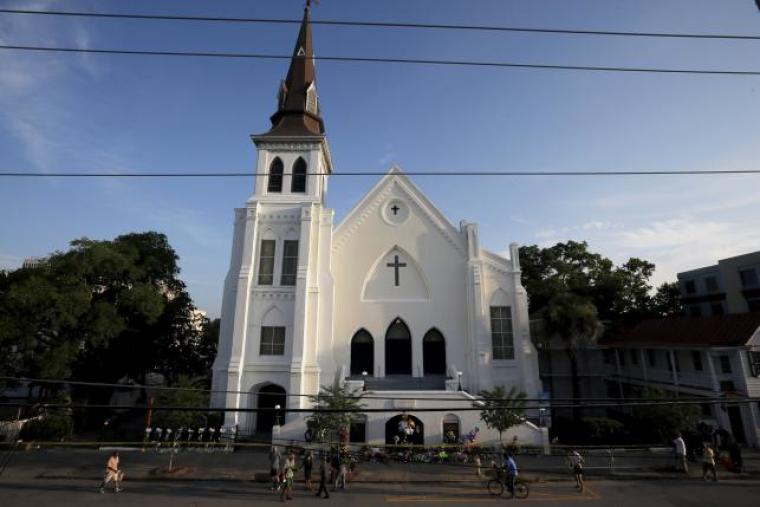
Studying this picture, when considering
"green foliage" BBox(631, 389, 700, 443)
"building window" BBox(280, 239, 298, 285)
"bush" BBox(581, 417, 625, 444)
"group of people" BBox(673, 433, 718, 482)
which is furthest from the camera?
"building window" BBox(280, 239, 298, 285)

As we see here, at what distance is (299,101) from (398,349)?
1736cm

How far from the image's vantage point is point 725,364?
20656 millimetres

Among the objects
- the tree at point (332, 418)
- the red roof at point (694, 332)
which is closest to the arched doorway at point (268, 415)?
the tree at point (332, 418)

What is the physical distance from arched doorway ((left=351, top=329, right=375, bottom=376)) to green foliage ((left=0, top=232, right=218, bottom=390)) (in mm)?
12388

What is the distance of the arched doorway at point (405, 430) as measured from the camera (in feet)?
60.1

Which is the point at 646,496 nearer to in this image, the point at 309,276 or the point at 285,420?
the point at 285,420

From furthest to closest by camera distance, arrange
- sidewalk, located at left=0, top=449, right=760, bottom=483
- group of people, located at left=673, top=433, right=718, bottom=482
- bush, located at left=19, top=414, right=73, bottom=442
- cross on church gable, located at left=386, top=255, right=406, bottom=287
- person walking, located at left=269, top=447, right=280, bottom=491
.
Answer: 1. cross on church gable, located at left=386, top=255, right=406, bottom=287
2. bush, located at left=19, top=414, right=73, bottom=442
3. sidewalk, located at left=0, top=449, right=760, bottom=483
4. group of people, located at left=673, top=433, right=718, bottom=482
5. person walking, located at left=269, top=447, right=280, bottom=491

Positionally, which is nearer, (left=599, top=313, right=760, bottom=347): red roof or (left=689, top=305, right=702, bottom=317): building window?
(left=599, top=313, right=760, bottom=347): red roof

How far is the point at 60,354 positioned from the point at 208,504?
46.2 feet

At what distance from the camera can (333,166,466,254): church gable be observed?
987 inches

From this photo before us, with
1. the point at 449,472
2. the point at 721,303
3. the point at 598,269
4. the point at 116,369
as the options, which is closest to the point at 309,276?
the point at 449,472

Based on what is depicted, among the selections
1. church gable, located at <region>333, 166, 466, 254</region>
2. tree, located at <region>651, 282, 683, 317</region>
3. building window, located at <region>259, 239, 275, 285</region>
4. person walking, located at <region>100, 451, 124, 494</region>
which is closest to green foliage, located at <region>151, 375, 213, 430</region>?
person walking, located at <region>100, 451, 124, 494</region>

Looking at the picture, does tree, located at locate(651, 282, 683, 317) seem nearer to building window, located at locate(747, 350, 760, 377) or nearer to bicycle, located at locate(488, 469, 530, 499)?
building window, located at locate(747, 350, 760, 377)

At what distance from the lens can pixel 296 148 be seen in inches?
987
